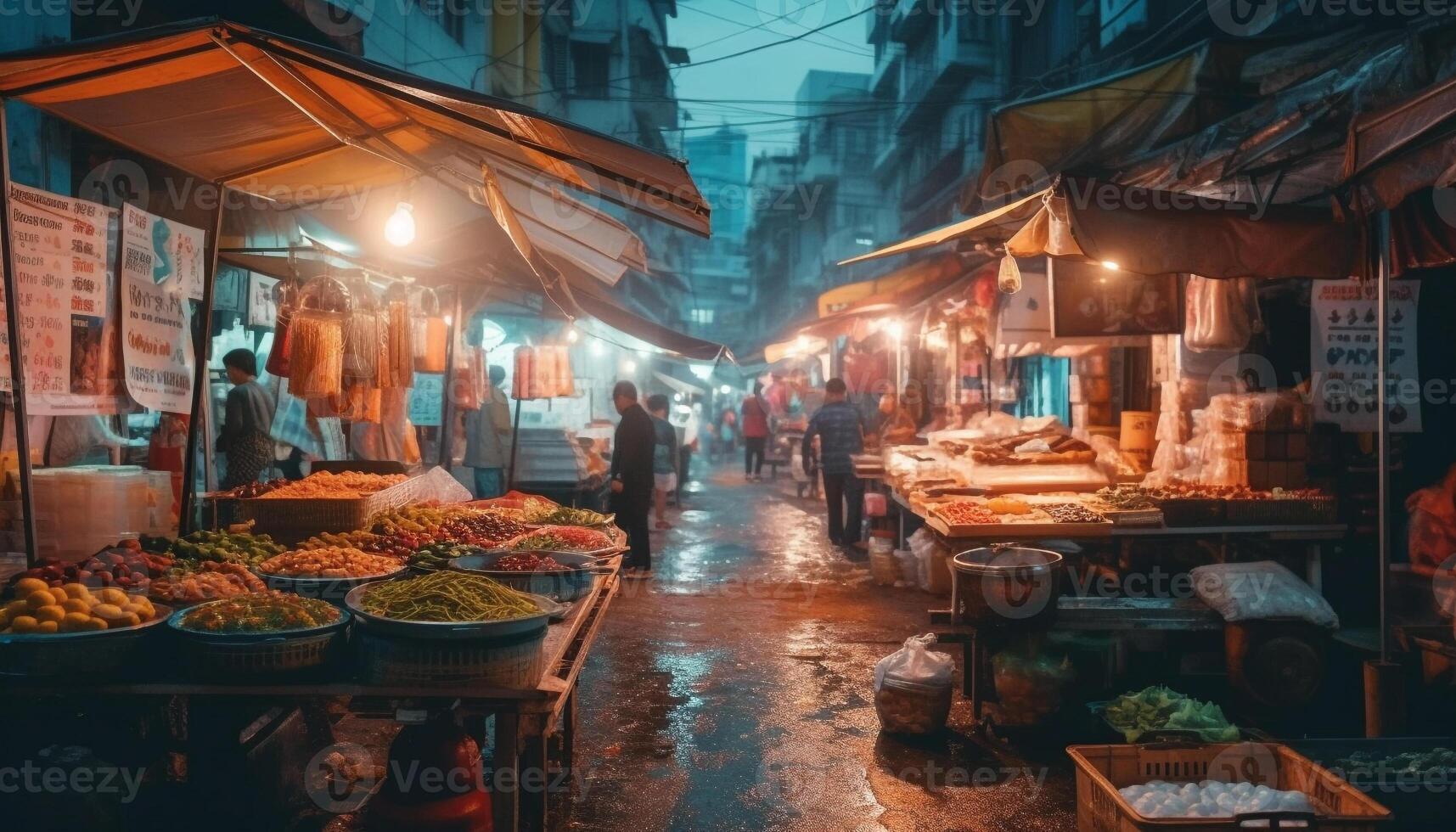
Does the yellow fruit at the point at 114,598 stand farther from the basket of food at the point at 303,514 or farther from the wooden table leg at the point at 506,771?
the basket of food at the point at 303,514

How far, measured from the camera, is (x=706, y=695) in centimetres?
694

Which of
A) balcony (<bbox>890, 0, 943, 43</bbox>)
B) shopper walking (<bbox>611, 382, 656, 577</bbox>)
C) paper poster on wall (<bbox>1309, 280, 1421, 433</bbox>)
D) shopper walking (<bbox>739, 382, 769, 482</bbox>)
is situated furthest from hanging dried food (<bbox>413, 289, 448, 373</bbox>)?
balcony (<bbox>890, 0, 943, 43</bbox>)

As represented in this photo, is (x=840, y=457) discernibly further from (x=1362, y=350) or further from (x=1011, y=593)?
(x=1011, y=593)

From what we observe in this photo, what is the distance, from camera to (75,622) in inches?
137

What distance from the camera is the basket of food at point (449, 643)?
343 cm

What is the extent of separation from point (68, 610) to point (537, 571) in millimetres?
2034

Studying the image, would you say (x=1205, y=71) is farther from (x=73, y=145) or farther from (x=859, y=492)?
(x=73, y=145)

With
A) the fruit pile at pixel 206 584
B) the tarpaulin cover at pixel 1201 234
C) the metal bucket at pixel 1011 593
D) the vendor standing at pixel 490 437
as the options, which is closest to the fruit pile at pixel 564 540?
the fruit pile at pixel 206 584

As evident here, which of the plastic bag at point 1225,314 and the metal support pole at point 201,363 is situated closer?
the metal support pole at point 201,363

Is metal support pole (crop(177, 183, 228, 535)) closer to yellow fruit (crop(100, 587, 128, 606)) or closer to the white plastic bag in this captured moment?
yellow fruit (crop(100, 587, 128, 606))

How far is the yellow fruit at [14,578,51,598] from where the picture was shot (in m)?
3.69

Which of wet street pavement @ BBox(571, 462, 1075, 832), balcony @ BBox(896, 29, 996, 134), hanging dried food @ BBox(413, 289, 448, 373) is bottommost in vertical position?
wet street pavement @ BBox(571, 462, 1075, 832)

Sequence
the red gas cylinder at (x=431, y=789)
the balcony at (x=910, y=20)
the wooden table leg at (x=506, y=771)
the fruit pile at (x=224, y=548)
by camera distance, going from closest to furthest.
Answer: the wooden table leg at (x=506, y=771)
the red gas cylinder at (x=431, y=789)
the fruit pile at (x=224, y=548)
the balcony at (x=910, y=20)

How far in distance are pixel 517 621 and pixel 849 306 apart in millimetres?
13284
